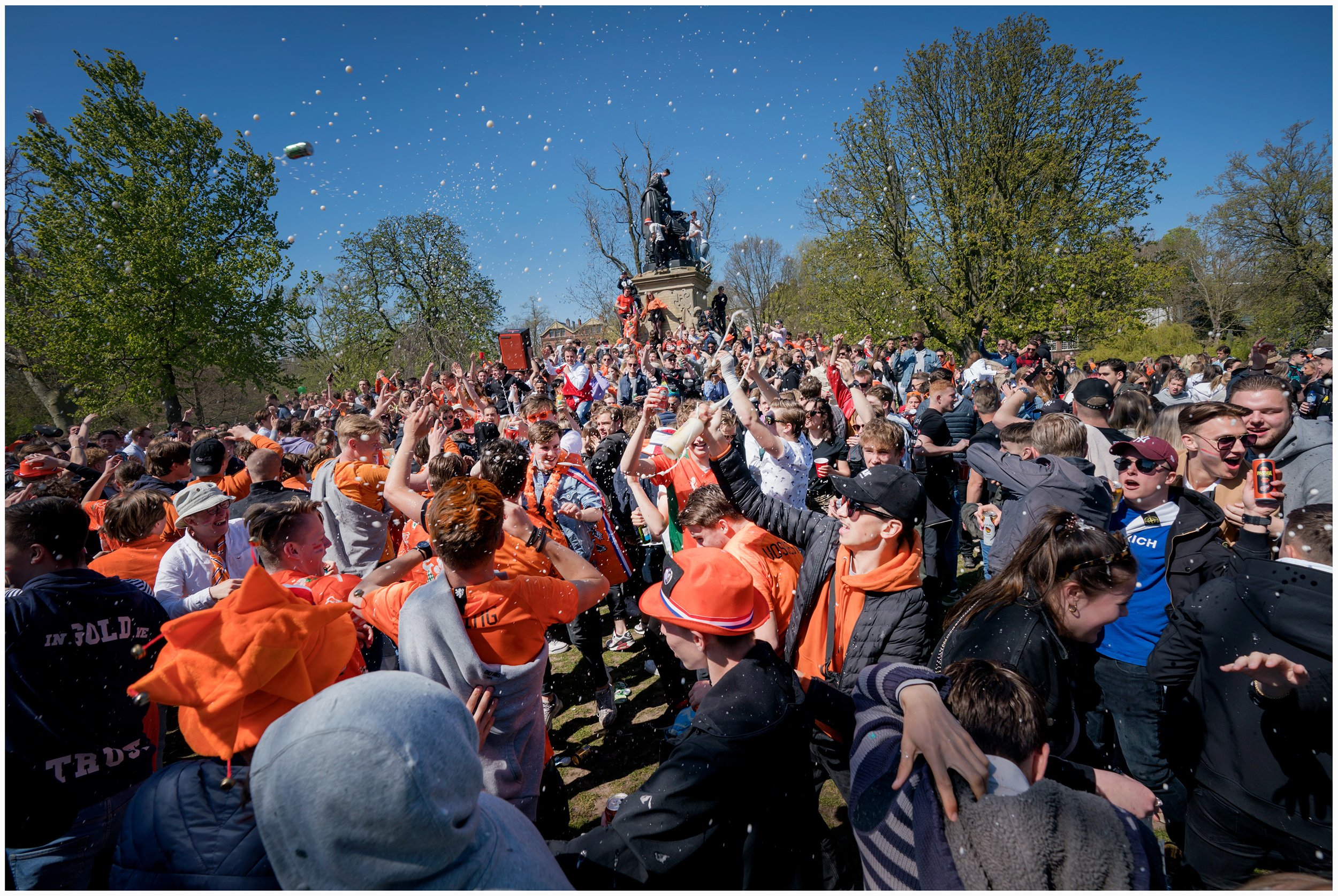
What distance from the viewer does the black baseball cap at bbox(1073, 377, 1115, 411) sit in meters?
4.68

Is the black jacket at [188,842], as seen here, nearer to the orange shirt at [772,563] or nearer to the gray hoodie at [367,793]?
the gray hoodie at [367,793]

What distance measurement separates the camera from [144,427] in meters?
9.32

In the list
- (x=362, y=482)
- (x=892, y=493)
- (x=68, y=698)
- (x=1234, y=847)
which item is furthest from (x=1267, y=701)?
(x=362, y=482)

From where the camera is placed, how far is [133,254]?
1883 cm

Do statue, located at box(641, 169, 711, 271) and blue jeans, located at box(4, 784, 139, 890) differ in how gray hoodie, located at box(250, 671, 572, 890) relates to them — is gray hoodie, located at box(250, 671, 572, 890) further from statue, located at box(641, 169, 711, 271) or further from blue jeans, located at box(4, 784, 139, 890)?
statue, located at box(641, 169, 711, 271)

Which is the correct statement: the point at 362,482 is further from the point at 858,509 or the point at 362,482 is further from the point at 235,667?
the point at 858,509

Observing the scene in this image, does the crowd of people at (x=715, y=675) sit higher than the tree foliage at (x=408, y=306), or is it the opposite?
the tree foliage at (x=408, y=306)

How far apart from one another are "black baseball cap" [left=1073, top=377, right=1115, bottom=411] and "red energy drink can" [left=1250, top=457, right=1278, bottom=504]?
2369 mm

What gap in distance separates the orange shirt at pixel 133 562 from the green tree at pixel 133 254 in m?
21.0

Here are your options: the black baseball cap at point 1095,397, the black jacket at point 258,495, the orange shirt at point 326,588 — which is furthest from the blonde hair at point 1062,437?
the black jacket at point 258,495

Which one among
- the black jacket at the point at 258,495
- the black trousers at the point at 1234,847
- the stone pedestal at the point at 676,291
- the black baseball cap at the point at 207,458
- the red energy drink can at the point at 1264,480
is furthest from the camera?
the stone pedestal at the point at 676,291

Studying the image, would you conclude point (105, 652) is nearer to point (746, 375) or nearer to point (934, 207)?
point (746, 375)

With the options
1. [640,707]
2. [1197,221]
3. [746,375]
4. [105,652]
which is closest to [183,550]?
[105,652]

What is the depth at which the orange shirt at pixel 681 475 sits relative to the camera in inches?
176
